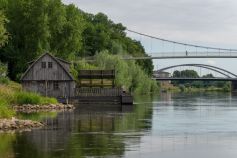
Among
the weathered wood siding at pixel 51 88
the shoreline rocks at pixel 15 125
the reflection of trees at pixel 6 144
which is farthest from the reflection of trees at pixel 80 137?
the weathered wood siding at pixel 51 88

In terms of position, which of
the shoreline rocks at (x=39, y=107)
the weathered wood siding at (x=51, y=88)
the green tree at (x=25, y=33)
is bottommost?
the shoreline rocks at (x=39, y=107)

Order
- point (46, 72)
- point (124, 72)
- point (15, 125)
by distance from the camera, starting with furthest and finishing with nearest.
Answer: point (124, 72) → point (46, 72) → point (15, 125)

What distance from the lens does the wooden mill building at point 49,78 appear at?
69750mm

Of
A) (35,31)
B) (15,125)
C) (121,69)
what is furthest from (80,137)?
(121,69)

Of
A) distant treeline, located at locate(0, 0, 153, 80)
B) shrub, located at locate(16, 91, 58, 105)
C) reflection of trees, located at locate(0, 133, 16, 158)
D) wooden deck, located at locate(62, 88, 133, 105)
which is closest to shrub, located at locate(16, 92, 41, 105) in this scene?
shrub, located at locate(16, 91, 58, 105)

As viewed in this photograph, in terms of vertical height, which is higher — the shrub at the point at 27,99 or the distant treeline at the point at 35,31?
the distant treeline at the point at 35,31

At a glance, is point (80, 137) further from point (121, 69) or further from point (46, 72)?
point (121, 69)

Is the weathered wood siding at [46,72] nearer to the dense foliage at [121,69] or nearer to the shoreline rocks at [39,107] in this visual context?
the dense foliage at [121,69]

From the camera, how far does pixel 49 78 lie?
7050 cm

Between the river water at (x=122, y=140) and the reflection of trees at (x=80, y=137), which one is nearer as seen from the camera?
the river water at (x=122, y=140)

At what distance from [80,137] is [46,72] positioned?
39.1 metres

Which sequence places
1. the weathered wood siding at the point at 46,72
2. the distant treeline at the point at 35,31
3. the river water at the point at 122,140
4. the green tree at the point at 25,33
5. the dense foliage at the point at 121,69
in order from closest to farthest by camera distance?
1. the river water at the point at 122,140
2. the weathered wood siding at the point at 46,72
3. the green tree at the point at 25,33
4. the distant treeline at the point at 35,31
5. the dense foliage at the point at 121,69

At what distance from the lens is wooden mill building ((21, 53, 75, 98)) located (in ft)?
229

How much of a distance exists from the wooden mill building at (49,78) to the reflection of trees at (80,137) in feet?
84.7
